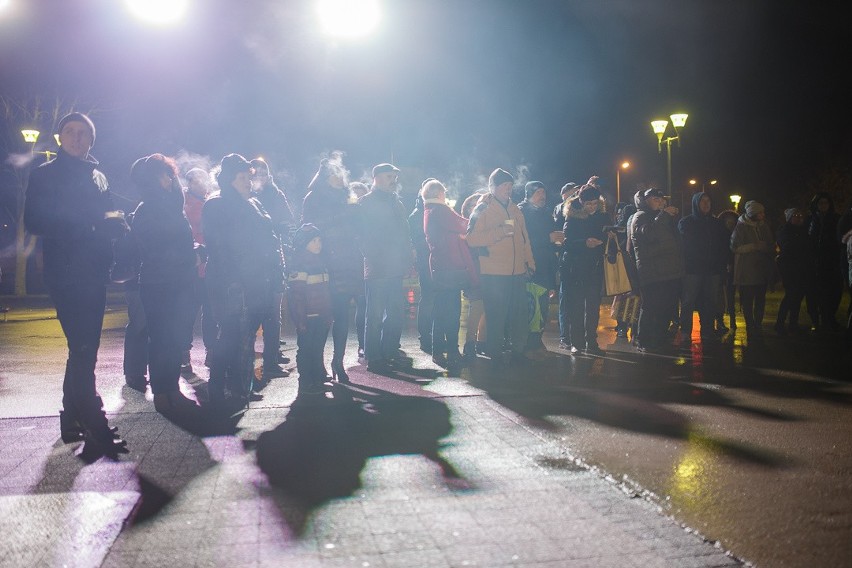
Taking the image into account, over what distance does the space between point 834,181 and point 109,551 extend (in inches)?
1727

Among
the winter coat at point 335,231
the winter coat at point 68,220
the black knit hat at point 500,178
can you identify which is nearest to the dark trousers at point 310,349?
the winter coat at point 335,231

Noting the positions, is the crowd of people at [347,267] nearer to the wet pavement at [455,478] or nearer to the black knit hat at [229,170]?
the black knit hat at [229,170]

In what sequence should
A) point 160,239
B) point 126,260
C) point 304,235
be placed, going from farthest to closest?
point 304,235, point 126,260, point 160,239

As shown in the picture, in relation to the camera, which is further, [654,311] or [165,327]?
[654,311]

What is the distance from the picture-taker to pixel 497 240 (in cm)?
905

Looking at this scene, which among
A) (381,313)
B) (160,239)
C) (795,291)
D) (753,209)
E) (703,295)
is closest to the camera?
(160,239)

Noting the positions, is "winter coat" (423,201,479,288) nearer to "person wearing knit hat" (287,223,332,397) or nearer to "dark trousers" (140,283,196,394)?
"person wearing knit hat" (287,223,332,397)

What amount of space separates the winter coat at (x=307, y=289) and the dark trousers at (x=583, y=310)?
359 centimetres

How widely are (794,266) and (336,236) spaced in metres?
7.68

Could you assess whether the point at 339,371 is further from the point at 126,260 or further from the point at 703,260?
the point at 703,260

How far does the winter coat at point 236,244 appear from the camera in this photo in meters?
6.84

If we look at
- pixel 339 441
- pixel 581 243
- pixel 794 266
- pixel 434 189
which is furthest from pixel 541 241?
pixel 339 441

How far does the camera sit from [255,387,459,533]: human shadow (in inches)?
178

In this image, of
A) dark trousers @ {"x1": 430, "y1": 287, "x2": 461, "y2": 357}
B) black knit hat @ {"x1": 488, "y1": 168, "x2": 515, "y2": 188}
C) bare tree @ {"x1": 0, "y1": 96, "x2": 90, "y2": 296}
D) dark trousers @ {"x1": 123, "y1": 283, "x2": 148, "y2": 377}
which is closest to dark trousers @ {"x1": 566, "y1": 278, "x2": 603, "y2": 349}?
dark trousers @ {"x1": 430, "y1": 287, "x2": 461, "y2": 357}
